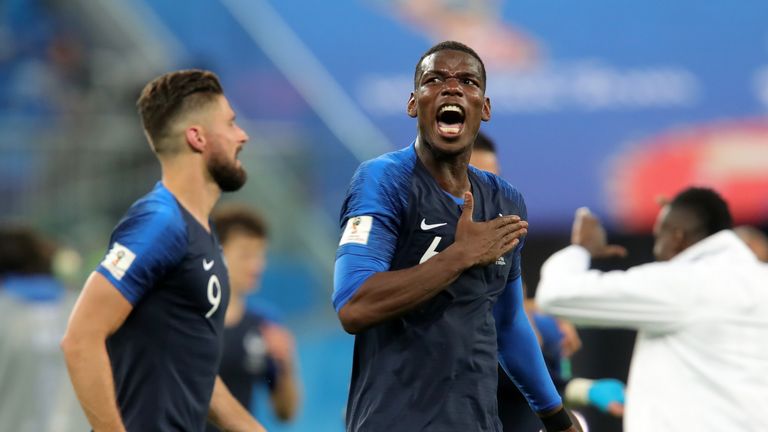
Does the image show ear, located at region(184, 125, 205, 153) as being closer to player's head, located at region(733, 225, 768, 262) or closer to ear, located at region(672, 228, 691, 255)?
ear, located at region(672, 228, 691, 255)

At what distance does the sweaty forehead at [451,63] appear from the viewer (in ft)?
12.2

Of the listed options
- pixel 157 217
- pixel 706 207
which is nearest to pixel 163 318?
pixel 157 217

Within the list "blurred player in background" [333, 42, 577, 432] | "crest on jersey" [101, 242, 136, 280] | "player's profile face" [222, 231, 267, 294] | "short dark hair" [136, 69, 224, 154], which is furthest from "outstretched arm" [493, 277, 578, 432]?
"player's profile face" [222, 231, 267, 294]

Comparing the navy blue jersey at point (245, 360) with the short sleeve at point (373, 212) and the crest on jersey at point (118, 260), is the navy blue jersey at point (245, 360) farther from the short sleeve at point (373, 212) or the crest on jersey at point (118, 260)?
the short sleeve at point (373, 212)

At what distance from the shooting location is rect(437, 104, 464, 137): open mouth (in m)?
3.65

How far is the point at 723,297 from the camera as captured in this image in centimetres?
482

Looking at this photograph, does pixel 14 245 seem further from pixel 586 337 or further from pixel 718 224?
pixel 586 337

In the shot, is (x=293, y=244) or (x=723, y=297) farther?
(x=293, y=244)

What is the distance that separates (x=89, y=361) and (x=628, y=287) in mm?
2236

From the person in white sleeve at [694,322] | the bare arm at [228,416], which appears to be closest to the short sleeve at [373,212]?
the bare arm at [228,416]

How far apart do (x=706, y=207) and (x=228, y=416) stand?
220 centimetres

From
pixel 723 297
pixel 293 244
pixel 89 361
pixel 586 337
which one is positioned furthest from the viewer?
pixel 293 244

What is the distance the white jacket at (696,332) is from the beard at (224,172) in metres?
1.52

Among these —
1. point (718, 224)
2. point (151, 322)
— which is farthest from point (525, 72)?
point (151, 322)
